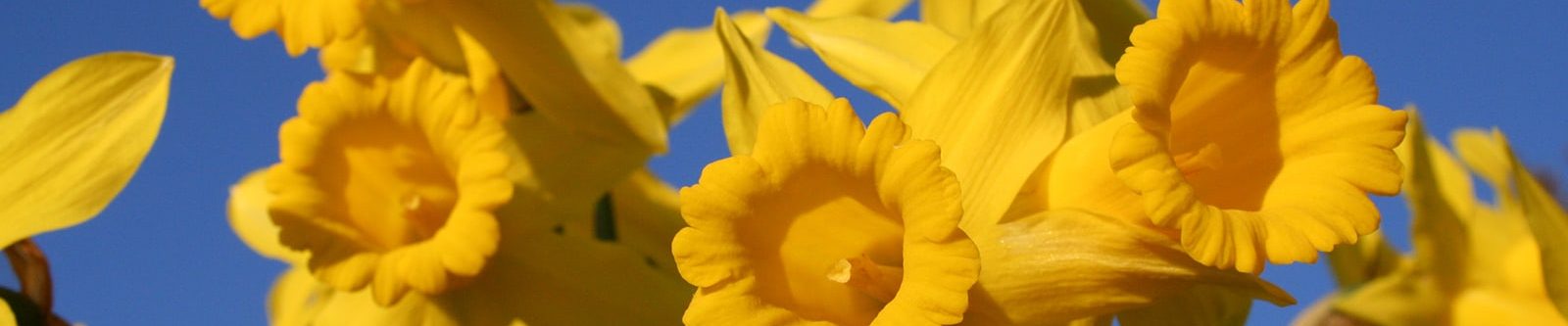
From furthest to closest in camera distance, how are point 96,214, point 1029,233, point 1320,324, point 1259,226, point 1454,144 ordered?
point 1454,144 → point 1320,324 → point 96,214 → point 1029,233 → point 1259,226

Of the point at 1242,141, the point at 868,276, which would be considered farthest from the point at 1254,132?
the point at 868,276

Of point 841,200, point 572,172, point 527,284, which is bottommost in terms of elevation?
point 527,284

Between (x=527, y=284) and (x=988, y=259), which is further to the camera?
(x=527, y=284)

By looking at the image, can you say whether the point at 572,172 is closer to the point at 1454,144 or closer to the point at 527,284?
the point at 527,284

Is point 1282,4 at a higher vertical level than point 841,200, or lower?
higher

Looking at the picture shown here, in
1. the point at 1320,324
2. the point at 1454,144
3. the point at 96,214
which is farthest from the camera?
the point at 1454,144

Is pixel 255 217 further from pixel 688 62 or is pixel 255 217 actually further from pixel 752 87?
pixel 752 87

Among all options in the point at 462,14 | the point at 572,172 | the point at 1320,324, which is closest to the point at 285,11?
the point at 462,14
